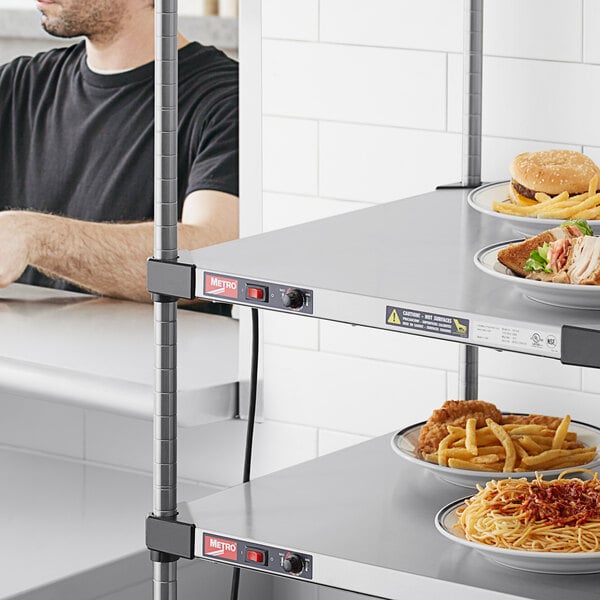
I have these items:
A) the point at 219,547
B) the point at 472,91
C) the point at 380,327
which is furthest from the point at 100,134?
the point at 380,327

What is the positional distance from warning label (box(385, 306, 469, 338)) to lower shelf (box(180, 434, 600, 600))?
269mm

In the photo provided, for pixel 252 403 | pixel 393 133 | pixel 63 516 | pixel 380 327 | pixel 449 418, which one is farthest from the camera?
pixel 63 516

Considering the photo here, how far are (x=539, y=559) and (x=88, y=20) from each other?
55.0 inches

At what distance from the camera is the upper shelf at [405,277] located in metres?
1.35

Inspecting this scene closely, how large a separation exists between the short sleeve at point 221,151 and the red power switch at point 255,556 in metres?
0.87

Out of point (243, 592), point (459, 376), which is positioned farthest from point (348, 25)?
point (243, 592)

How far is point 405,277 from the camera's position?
1504 millimetres

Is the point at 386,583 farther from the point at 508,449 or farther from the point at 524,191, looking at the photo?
the point at 524,191

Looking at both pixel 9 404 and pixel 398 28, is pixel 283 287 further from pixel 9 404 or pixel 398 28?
pixel 9 404

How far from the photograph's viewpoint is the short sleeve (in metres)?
2.34

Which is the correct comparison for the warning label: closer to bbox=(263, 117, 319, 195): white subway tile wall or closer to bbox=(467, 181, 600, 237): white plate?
bbox=(467, 181, 600, 237): white plate

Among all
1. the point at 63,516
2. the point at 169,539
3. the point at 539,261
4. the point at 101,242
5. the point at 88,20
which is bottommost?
the point at 63,516

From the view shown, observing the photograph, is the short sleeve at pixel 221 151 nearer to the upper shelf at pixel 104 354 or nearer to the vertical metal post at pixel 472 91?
the upper shelf at pixel 104 354

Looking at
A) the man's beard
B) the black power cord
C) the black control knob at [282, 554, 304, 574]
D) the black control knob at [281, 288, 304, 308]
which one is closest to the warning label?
the black control knob at [281, 288, 304, 308]
